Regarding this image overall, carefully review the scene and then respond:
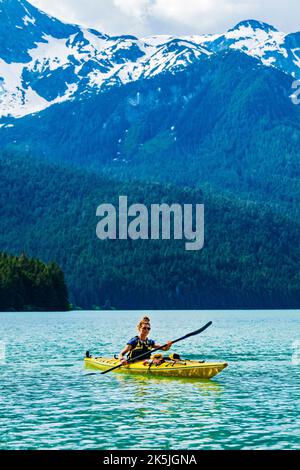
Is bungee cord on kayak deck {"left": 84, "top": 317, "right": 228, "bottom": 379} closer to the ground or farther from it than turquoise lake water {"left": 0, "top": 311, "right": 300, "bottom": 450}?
farther from it

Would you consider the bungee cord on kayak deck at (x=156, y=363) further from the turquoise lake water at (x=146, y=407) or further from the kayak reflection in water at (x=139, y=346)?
the turquoise lake water at (x=146, y=407)

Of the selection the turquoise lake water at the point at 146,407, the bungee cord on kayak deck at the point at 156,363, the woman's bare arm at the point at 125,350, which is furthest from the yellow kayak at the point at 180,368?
the woman's bare arm at the point at 125,350

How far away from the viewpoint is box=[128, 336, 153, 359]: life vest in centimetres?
6838

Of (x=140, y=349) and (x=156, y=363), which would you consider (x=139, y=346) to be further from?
(x=156, y=363)

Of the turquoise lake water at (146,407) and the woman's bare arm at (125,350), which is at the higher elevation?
the woman's bare arm at (125,350)

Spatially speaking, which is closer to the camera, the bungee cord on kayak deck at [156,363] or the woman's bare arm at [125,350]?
the bungee cord on kayak deck at [156,363]

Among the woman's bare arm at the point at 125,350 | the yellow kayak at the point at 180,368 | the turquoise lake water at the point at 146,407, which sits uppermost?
the woman's bare arm at the point at 125,350

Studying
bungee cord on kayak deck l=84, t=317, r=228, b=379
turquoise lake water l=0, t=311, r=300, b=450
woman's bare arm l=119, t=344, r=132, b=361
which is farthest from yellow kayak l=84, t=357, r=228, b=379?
woman's bare arm l=119, t=344, r=132, b=361

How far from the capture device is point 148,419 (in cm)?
5062

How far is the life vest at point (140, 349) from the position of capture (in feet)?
224

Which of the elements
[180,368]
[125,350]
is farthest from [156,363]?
[125,350]

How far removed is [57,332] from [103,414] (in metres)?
89.2

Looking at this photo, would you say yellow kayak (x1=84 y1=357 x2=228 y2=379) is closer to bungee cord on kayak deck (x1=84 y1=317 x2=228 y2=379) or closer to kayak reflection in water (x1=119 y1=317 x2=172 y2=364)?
bungee cord on kayak deck (x1=84 y1=317 x2=228 y2=379)

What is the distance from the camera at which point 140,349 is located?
69188mm
